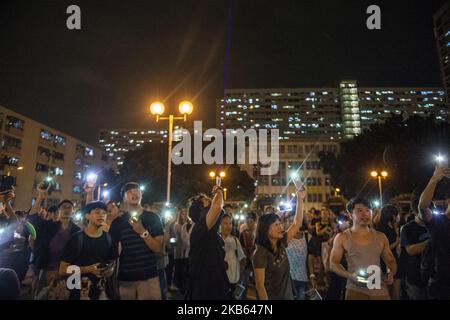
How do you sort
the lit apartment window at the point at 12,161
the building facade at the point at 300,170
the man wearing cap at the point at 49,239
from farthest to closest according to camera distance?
the building facade at the point at 300,170, the lit apartment window at the point at 12,161, the man wearing cap at the point at 49,239

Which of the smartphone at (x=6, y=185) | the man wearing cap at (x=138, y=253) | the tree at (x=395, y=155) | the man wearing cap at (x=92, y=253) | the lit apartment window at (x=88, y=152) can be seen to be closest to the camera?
the man wearing cap at (x=92, y=253)

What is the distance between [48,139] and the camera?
53438mm

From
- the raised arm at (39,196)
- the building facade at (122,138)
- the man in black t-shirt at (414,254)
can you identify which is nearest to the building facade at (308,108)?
the building facade at (122,138)

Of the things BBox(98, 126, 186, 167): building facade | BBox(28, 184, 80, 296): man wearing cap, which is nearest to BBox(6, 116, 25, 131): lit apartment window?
BBox(28, 184, 80, 296): man wearing cap

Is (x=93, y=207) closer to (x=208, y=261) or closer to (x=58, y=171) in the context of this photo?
(x=208, y=261)

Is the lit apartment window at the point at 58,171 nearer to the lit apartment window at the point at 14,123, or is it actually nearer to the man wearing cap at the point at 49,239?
the lit apartment window at the point at 14,123

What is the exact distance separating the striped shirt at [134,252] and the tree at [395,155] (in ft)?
89.1

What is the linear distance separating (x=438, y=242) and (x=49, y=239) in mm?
6604

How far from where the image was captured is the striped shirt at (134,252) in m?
4.06

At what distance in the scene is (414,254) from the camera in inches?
190

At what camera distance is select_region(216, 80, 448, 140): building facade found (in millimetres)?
134625

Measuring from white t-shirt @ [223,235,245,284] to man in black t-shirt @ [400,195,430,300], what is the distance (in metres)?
3.06
